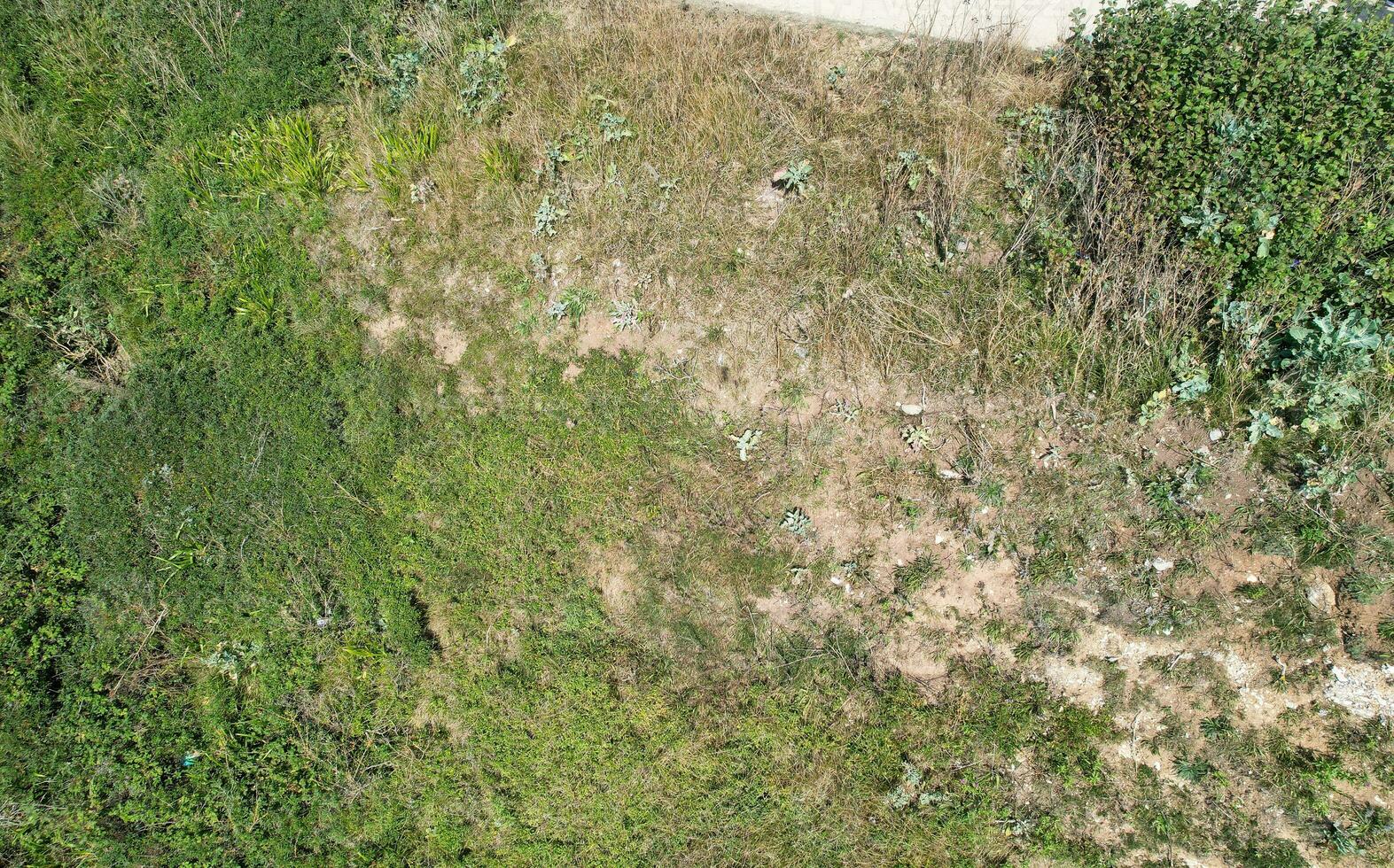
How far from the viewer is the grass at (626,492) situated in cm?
518

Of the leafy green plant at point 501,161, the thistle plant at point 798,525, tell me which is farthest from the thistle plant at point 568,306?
the thistle plant at point 798,525

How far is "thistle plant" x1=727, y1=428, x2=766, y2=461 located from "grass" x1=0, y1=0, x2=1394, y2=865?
93 millimetres

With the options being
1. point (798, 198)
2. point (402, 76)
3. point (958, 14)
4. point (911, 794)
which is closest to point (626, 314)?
point (798, 198)

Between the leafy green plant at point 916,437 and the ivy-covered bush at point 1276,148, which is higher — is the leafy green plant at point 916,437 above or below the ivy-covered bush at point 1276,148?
below

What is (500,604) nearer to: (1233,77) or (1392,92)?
(1233,77)

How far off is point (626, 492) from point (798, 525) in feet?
4.27

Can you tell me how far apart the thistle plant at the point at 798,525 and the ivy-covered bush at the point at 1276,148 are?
326cm

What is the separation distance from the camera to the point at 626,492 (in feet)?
19.6

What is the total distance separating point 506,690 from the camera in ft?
18.3

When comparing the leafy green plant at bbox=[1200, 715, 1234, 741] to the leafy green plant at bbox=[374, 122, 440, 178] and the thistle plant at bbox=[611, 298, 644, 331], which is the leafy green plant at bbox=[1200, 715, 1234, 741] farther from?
the leafy green plant at bbox=[374, 122, 440, 178]

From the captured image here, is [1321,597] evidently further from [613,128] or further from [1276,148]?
[613,128]

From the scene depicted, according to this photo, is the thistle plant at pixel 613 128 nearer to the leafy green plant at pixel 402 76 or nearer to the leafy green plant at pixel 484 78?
the leafy green plant at pixel 484 78

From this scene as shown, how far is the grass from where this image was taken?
518 cm

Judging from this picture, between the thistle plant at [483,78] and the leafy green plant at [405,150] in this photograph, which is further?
the thistle plant at [483,78]
